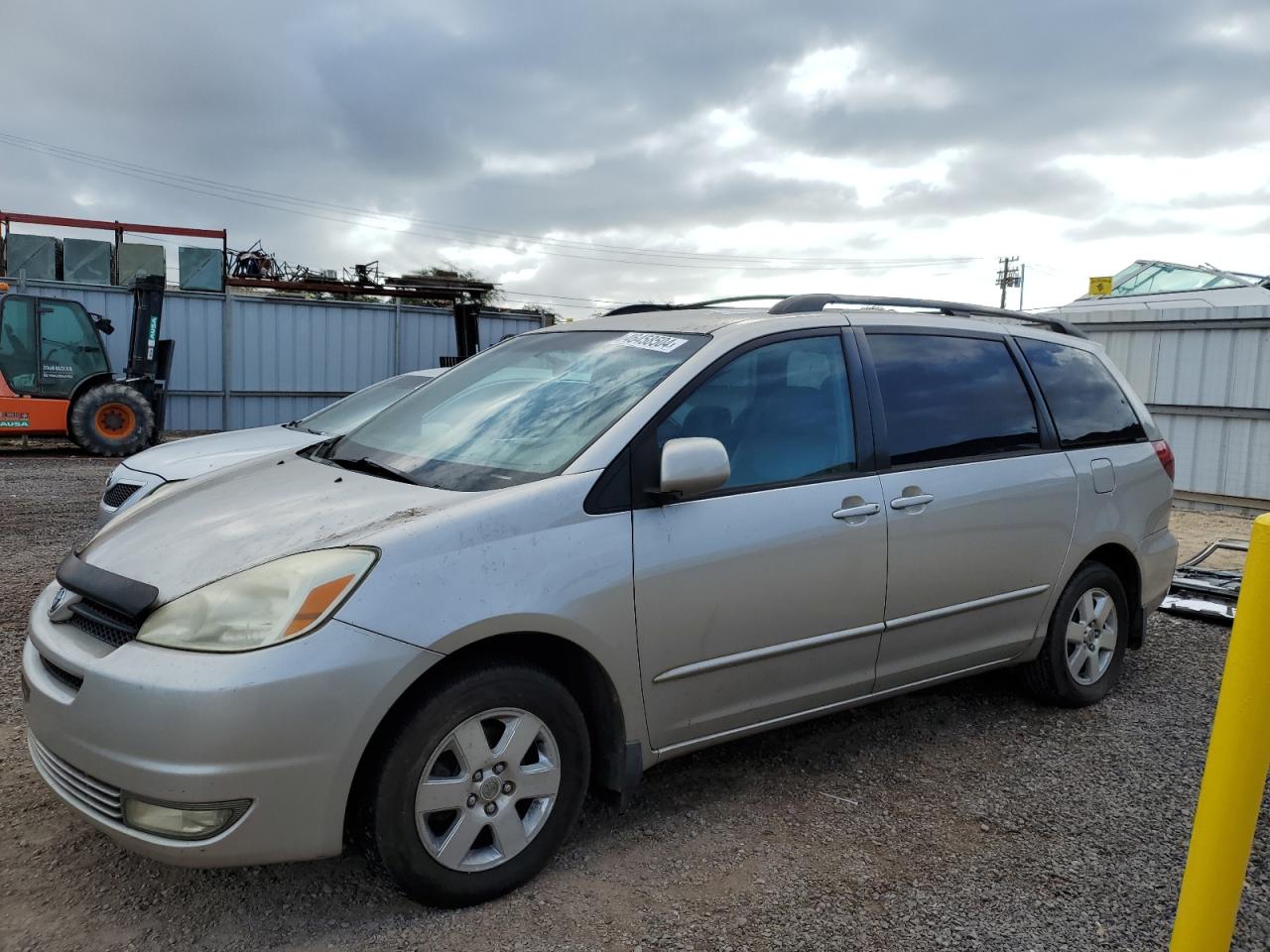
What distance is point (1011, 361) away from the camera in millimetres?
4141

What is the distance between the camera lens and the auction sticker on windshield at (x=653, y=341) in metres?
3.30

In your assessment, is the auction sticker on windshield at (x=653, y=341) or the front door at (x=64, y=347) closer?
the auction sticker on windshield at (x=653, y=341)

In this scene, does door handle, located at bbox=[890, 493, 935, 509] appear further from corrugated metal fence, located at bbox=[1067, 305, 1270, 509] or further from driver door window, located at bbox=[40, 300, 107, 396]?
driver door window, located at bbox=[40, 300, 107, 396]

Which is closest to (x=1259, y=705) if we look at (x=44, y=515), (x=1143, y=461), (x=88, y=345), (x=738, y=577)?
(x=738, y=577)

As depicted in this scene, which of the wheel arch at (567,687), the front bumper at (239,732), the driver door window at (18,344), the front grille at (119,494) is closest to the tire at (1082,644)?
the wheel arch at (567,687)

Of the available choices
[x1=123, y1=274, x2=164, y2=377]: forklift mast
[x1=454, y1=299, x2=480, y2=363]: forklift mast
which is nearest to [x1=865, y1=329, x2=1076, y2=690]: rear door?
[x1=123, y1=274, x2=164, y2=377]: forklift mast

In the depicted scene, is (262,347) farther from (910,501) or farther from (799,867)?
(799,867)

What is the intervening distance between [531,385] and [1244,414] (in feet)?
33.7

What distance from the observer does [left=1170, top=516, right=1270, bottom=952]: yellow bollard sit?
1.77 metres

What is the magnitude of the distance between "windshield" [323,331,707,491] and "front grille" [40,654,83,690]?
104 cm

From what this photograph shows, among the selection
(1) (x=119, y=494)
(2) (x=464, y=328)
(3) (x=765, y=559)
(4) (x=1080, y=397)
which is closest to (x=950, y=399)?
(4) (x=1080, y=397)

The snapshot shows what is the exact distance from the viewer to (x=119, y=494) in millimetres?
5891

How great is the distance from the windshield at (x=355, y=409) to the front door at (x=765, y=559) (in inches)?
149

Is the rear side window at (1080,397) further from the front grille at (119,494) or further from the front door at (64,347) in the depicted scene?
the front door at (64,347)
